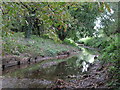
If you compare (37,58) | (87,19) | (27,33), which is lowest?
(37,58)

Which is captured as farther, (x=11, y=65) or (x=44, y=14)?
(x=11, y=65)

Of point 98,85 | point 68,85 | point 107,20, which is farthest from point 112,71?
point 107,20

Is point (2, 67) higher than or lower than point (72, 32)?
lower

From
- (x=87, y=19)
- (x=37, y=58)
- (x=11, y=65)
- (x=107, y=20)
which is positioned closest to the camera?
(x=11, y=65)

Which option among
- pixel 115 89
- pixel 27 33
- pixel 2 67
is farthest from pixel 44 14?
pixel 27 33

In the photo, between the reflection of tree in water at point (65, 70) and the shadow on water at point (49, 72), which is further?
the reflection of tree in water at point (65, 70)

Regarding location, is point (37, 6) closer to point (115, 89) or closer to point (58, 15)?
point (58, 15)

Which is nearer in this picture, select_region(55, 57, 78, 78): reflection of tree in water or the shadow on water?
the shadow on water

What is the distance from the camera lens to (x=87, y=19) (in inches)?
824

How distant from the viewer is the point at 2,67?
7.56 metres

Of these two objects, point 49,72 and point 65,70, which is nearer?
point 49,72

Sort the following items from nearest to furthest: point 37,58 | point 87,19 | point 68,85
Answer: point 68,85
point 37,58
point 87,19

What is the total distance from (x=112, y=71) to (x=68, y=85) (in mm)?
1600

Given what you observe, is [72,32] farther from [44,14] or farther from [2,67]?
[44,14]
